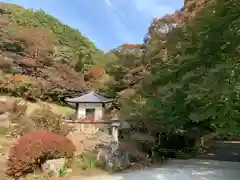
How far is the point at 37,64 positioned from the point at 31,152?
1864 cm

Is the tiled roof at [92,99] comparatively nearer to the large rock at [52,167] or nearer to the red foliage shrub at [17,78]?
the red foliage shrub at [17,78]

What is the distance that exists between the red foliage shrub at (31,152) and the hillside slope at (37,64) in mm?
14259

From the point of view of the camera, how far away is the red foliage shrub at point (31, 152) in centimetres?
882

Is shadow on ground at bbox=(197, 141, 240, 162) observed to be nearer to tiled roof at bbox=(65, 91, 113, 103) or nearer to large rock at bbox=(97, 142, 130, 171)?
large rock at bbox=(97, 142, 130, 171)

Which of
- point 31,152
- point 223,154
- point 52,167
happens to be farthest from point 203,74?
point 223,154

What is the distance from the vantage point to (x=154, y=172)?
948cm

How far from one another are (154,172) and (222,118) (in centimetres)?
290

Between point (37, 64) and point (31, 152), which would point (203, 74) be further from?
point (37, 64)

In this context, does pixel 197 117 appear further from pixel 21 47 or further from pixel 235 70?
pixel 21 47

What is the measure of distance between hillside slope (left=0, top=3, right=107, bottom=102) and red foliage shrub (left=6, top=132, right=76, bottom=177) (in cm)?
1426

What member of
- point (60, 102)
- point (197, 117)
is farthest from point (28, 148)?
point (60, 102)

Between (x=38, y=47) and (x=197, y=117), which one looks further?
(x=38, y=47)

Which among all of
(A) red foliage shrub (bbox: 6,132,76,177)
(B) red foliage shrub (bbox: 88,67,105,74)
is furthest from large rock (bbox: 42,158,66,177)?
(B) red foliage shrub (bbox: 88,67,105,74)

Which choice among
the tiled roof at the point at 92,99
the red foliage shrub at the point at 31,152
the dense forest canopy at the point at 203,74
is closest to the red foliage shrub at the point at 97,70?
the tiled roof at the point at 92,99
